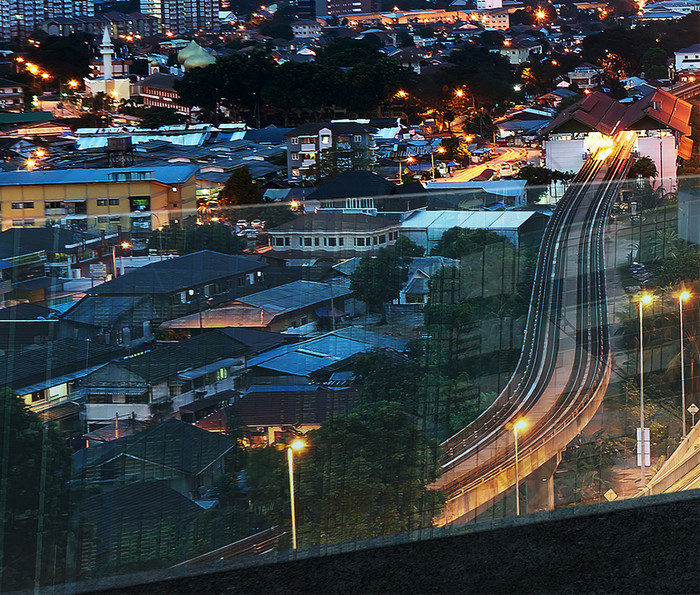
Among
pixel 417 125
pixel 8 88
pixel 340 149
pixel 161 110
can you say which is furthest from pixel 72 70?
pixel 340 149

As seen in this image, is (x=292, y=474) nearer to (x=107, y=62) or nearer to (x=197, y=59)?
(x=107, y=62)

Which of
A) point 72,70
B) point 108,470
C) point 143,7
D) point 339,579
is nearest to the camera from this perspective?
point 339,579

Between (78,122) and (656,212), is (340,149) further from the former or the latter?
(656,212)

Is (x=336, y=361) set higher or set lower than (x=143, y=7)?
lower

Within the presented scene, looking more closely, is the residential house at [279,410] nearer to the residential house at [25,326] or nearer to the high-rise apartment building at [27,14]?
the residential house at [25,326]

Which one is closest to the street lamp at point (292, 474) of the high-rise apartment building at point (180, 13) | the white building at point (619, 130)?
the white building at point (619, 130)

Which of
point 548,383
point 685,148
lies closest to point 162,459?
point 548,383
